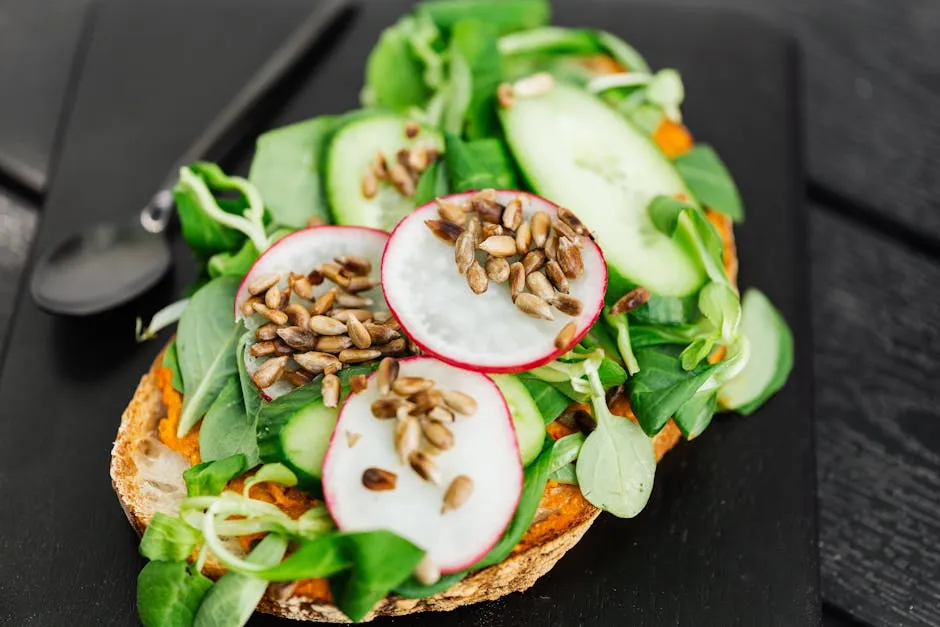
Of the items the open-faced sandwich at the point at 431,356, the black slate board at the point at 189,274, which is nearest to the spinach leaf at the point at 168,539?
the open-faced sandwich at the point at 431,356

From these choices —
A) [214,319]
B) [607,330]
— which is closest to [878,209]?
[607,330]

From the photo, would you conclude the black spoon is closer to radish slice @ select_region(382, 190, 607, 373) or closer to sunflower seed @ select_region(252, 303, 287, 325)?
sunflower seed @ select_region(252, 303, 287, 325)

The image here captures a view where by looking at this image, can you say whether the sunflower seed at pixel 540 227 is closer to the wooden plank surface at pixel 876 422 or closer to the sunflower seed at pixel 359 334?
the sunflower seed at pixel 359 334

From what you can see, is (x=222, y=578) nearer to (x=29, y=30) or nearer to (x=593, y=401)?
(x=593, y=401)

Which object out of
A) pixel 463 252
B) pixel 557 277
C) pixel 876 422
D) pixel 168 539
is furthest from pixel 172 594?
pixel 876 422

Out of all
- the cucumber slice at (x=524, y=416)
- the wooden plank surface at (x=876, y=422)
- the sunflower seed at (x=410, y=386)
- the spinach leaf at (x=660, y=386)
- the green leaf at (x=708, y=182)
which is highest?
the sunflower seed at (x=410, y=386)

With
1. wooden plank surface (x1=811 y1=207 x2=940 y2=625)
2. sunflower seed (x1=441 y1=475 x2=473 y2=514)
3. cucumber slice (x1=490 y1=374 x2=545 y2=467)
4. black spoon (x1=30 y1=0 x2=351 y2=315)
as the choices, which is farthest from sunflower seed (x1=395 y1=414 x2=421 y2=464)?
wooden plank surface (x1=811 y1=207 x2=940 y2=625)

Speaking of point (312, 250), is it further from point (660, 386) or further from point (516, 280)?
point (660, 386)
